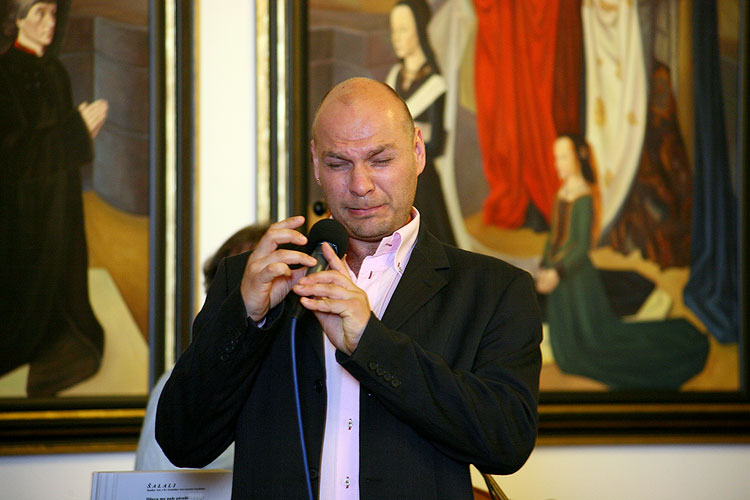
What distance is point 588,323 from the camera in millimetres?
4004

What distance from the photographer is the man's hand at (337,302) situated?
1650mm

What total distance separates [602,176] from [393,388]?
2606mm

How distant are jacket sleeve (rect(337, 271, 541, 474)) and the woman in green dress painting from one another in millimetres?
2112

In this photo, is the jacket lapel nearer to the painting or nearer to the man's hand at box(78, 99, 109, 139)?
the painting

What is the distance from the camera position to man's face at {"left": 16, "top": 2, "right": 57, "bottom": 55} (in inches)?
142

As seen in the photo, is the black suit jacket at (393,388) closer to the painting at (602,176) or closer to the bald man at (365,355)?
the bald man at (365,355)

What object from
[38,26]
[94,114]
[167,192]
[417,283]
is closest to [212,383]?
[417,283]

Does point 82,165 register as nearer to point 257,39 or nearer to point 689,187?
point 257,39

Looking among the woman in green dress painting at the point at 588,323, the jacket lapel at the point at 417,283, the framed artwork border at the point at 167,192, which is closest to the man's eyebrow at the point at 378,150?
the jacket lapel at the point at 417,283

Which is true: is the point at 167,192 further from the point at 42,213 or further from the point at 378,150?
the point at 378,150

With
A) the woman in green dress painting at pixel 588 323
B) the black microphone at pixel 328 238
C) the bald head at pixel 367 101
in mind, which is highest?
the bald head at pixel 367 101

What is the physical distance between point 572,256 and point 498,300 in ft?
6.89

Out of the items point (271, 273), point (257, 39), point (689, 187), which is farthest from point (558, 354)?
point (271, 273)

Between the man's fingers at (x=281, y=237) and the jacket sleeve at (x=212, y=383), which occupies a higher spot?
the man's fingers at (x=281, y=237)
